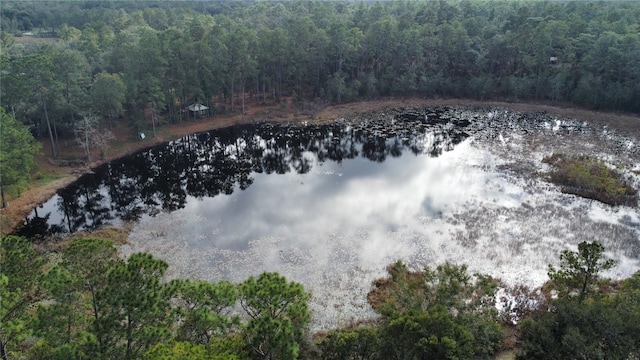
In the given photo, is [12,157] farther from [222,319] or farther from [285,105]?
[285,105]

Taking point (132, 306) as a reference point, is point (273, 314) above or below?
below

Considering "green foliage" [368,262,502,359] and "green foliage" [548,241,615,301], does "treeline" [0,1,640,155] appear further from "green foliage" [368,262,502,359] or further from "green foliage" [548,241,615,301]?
"green foliage" [548,241,615,301]

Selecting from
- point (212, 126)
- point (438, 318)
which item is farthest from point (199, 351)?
point (212, 126)

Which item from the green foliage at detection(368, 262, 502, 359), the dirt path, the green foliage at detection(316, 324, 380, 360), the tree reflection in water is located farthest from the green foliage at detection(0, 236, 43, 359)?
the dirt path

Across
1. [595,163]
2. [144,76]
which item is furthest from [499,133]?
[144,76]

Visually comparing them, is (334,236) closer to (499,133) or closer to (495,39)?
(499,133)

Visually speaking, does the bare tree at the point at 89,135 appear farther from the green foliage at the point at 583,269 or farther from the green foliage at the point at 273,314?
the green foliage at the point at 583,269

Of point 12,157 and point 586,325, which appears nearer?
point 586,325
